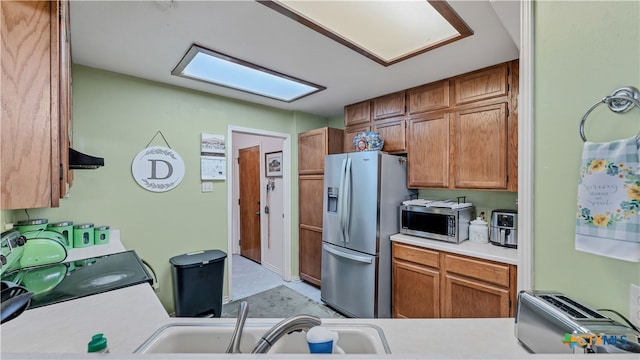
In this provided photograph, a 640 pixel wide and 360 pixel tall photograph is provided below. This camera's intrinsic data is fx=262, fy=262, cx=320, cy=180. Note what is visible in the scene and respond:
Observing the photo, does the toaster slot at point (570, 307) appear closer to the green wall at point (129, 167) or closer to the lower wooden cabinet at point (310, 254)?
the lower wooden cabinet at point (310, 254)

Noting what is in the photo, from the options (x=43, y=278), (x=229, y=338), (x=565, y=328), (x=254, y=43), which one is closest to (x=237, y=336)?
(x=229, y=338)

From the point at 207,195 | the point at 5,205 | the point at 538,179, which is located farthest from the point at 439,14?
the point at 207,195

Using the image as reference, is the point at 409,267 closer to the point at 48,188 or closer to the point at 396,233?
the point at 396,233

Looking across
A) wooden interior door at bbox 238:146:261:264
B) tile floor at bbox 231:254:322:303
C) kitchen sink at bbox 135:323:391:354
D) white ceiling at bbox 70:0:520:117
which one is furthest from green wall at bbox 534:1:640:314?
wooden interior door at bbox 238:146:261:264

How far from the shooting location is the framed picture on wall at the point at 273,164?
379 cm

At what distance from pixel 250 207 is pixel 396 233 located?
275 cm

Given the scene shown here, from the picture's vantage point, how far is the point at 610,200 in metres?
0.67

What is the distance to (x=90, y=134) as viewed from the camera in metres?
2.17

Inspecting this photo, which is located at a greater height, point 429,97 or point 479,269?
point 429,97

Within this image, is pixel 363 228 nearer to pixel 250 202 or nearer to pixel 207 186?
pixel 207 186

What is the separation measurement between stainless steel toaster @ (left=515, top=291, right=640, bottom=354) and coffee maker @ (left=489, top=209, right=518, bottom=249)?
1467 millimetres

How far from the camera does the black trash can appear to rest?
2.35 metres

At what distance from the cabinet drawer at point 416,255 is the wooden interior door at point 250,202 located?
2.57 m

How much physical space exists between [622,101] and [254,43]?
1789mm
